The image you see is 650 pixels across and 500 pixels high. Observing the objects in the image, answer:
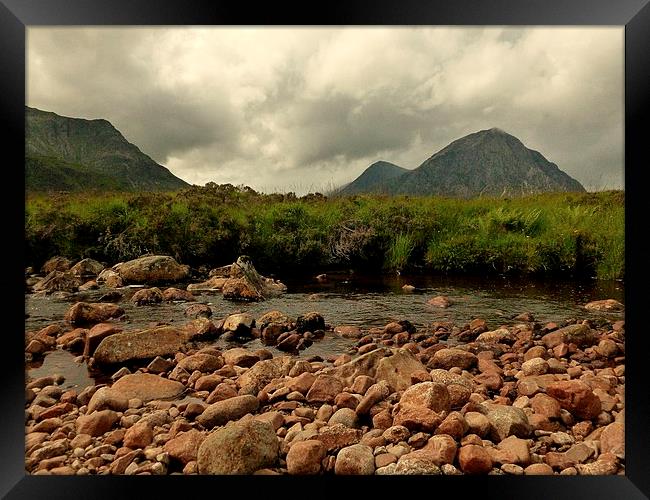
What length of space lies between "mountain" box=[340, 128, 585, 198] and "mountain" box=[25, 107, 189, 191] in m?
1.97

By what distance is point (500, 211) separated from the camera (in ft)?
16.1

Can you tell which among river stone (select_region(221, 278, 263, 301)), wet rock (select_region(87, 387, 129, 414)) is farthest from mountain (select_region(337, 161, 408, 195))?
wet rock (select_region(87, 387, 129, 414))

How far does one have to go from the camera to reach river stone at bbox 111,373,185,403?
2811 millimetres

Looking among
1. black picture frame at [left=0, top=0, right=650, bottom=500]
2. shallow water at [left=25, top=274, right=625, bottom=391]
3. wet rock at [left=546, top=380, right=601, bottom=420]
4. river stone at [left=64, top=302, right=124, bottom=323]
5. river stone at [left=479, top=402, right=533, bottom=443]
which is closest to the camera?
black picture frame at [left=0, top=0, right=650, bottom=500]

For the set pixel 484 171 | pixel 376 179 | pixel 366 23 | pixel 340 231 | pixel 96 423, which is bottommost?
pixel 96 423

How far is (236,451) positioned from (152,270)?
9.07 ft

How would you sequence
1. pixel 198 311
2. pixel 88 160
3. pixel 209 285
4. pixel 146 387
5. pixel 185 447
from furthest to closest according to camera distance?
1. pixel 209 285
2. pixel 88 160
3. pixel 198 311
4. pixel 146 387
5. pixel 185 447

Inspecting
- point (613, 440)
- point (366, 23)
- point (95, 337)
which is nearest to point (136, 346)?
point (95, 337)

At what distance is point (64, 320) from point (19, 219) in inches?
72.3

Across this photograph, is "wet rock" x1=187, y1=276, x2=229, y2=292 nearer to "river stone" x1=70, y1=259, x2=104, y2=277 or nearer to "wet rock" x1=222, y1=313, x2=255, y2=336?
"wet rock" x1=222, y1=313, x2=255, y2=336

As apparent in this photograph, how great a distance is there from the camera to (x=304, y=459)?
2.23m

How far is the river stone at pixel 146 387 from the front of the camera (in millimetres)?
2811

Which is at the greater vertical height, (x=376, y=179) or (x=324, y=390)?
(x=376, y=179)

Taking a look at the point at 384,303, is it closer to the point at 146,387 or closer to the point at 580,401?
the point at 580,401
